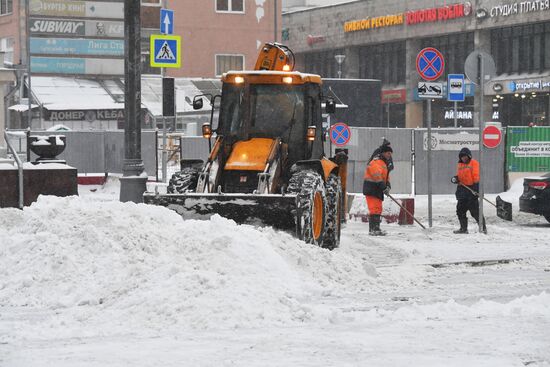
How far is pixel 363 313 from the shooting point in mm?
9797

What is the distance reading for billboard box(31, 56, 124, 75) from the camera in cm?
5181

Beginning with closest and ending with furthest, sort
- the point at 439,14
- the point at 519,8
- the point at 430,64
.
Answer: the point at 430,64, the point at 519,8, the point at 439,14

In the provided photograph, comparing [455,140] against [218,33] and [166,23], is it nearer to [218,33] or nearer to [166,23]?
[166,23]

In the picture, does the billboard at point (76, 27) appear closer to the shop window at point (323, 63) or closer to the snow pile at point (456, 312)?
the shop window at point (323, 63)

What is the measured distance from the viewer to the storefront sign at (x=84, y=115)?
48125 mm

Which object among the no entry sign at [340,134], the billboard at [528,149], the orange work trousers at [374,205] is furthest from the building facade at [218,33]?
the orange work trousers at [374,205]

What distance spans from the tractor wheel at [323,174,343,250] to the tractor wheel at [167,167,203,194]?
5.99 ft

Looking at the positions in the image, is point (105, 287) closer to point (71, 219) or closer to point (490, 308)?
point (71, 219)

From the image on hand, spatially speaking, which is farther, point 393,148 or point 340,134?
point 393,148

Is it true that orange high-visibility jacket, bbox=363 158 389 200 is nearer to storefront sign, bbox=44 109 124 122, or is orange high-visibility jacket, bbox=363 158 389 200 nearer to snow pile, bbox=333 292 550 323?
snow pile, bbox=333 292 550 323

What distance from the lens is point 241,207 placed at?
14.1 m

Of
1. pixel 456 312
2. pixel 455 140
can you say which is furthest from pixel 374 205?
pixel 455 140

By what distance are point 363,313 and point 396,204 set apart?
12.0m

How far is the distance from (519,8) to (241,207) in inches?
1829
